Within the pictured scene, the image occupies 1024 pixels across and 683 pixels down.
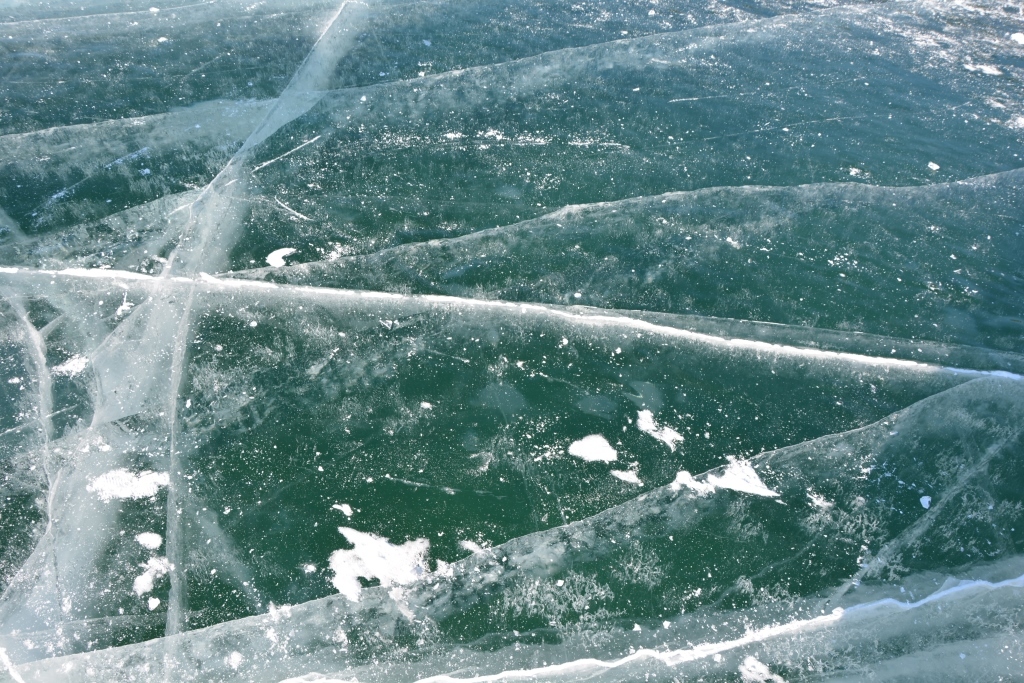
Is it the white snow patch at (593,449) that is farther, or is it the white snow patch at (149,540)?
the white snow patch at (593,449)

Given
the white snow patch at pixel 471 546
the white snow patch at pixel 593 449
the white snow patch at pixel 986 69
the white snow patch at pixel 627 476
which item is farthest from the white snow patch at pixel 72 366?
the white snow patch at pixel 986 69

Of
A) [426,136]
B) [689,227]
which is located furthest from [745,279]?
[426,136]

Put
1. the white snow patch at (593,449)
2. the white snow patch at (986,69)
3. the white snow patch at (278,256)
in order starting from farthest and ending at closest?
the white snow patch at (986,69) → the white snow patch at (278,256) → the white snow patch at (593,449)

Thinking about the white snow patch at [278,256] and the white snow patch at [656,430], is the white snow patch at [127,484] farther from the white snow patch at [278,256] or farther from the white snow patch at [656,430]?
the white snow patch at [656,430]

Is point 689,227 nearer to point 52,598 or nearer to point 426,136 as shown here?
point 426,136

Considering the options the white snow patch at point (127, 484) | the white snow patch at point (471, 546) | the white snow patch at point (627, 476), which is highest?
the white snow patch at point (127, 484)

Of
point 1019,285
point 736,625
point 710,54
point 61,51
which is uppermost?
point 61,51

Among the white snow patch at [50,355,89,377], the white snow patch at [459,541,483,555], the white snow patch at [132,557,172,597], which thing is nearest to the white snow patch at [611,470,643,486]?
the white snow patch at [459,541,483,555]
